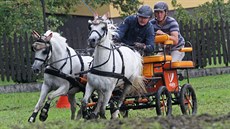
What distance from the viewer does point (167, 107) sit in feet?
38.1

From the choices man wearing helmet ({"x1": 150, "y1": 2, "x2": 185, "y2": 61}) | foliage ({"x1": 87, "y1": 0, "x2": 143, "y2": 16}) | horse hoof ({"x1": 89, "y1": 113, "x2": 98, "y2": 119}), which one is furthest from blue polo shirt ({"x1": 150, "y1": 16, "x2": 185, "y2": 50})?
foliage ({"x1": 87, "y1": 0, "x2": 143, "y2": 16})

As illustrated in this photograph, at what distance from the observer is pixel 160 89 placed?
37.2ft

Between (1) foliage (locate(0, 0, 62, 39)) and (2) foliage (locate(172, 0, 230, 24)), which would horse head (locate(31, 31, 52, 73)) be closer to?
(1) foliage (locate(0, 0, 62, 39))

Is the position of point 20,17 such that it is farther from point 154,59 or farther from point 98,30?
point 98,30

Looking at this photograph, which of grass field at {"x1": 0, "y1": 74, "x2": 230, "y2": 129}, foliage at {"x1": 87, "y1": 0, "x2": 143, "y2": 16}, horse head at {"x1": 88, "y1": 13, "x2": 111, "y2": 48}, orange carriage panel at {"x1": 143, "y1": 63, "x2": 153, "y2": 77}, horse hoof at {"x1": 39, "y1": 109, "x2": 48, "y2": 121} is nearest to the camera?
grass field at {"x1": 0, "y1": 74, "x2": 230, "y2": 129}

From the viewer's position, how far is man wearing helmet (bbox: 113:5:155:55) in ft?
37.8

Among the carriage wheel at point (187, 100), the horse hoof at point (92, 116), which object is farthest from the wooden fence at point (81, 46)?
the horse hoof at point (92, 116)

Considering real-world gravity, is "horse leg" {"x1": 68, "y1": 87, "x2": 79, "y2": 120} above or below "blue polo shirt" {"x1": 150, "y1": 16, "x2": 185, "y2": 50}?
below

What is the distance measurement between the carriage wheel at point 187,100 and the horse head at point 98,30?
2001mm

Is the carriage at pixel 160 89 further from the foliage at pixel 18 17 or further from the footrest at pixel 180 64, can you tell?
the foliage at pixel 18 17

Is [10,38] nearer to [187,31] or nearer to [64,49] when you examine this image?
[187,31]

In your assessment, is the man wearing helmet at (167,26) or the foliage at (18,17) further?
the foliage at (18,17)

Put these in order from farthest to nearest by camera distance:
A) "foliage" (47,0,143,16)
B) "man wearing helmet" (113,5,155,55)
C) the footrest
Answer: "foliage" (47,0,143,16), the footrest, "man wearing helmet" (113,5,155,55)

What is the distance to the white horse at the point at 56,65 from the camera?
11.4m
